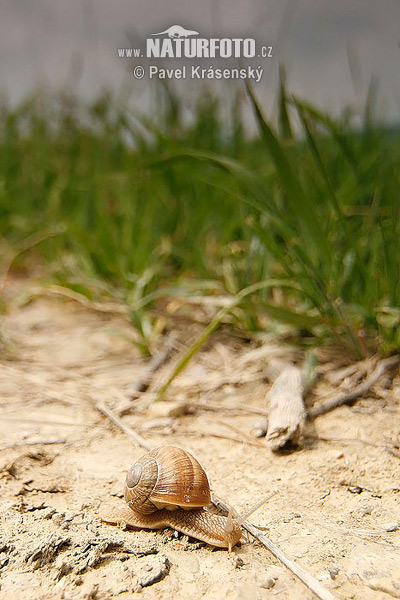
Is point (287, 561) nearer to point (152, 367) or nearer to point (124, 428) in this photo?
point (124, 428)

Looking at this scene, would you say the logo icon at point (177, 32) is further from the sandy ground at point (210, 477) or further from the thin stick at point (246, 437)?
the thin stick at point (246, 437)

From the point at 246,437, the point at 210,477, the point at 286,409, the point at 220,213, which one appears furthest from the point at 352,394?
the point at 220,213

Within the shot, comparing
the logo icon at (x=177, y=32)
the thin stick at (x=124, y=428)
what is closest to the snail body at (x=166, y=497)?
the thin stick at (x=124, y=428)

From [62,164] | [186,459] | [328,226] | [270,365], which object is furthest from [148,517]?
[62,164]

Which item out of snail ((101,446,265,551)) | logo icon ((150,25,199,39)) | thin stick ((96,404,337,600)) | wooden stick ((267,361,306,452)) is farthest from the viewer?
logo icon ((150,25,199,39))

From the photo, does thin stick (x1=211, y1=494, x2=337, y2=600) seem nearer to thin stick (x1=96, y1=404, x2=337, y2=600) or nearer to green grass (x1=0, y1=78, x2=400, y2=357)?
thin stick (x1=96, y1=404, x2=337, y2=600)

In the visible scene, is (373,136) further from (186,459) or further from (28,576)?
(28,576)

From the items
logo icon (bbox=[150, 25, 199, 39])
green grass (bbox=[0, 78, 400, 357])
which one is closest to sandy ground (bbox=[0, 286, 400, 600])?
green grass (bbox=[0, 78, 400, 357])
